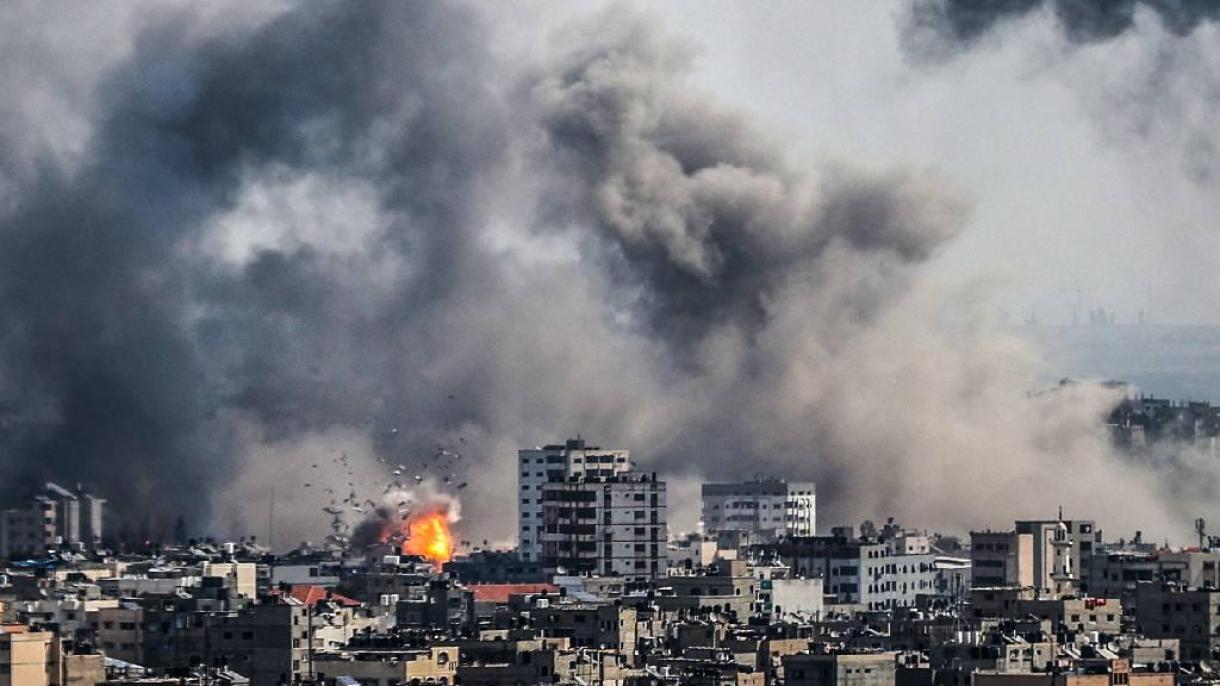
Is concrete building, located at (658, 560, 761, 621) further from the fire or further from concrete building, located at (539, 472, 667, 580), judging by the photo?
the fire

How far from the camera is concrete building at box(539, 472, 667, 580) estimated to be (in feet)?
328

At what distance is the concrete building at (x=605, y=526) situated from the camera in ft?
328

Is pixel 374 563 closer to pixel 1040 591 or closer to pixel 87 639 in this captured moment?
pixel 1040 591

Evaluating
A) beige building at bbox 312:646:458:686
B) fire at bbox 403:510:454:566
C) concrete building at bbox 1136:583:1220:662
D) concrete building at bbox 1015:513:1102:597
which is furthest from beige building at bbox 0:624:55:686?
fire at bbox 403:510:454:566

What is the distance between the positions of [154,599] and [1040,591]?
16361 mm

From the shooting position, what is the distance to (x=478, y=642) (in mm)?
71812

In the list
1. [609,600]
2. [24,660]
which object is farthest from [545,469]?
[24,660]

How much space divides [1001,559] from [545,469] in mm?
17610

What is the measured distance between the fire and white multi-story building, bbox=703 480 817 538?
8631mm

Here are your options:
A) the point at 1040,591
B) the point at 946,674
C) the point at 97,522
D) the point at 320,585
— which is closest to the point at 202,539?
the point at 97,522

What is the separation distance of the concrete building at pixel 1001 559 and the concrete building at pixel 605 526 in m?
6.56

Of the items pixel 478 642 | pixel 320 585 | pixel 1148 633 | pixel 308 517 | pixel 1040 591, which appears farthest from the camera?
pixel 308 517

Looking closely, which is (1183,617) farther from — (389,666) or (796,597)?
(796,597)

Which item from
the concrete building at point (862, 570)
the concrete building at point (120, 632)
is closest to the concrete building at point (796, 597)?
the concrete building at point (862, 570)
